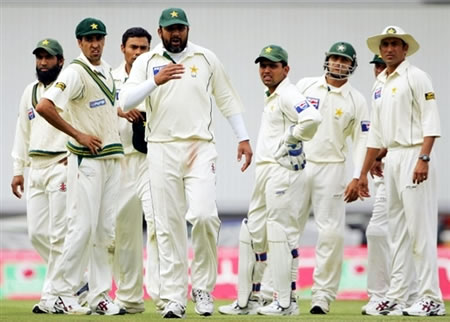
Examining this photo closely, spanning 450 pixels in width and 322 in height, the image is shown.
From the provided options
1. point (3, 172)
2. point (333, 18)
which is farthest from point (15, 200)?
point (333, 18)

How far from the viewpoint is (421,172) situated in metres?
10.9

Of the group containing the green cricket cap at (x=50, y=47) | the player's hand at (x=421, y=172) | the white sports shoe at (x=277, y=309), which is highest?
the green cricket cap at (x=50, y=47)

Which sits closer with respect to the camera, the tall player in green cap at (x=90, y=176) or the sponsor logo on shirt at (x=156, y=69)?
the sponsor logo on shirt at (x=156, y=69)

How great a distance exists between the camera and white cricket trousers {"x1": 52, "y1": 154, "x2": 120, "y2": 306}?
1083 centimetres

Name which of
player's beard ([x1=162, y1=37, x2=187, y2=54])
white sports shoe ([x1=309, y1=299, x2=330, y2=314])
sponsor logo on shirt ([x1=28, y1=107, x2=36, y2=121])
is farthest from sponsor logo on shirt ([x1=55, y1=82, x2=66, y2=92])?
white sports shoe ([x1=309, y1=299, x2=330, y2=314])

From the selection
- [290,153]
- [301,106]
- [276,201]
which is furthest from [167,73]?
[276,201]

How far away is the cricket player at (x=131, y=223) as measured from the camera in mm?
11430

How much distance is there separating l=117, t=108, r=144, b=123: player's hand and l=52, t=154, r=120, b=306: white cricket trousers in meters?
0.47

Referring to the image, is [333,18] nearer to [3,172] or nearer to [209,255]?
[3,172]

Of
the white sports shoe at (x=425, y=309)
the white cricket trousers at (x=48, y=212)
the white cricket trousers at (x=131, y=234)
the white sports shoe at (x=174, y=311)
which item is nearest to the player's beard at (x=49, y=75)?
the white cricket trousers at (x=48, y=212)

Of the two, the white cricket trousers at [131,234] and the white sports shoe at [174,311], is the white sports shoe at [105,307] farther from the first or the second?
the white sports shoe at [174,311]

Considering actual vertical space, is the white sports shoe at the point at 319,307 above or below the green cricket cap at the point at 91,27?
below

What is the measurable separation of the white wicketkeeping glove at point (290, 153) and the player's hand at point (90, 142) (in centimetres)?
142

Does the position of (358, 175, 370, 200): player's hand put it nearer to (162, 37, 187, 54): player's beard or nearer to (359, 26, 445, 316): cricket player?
(359, 26, 445, 316): cricket player
